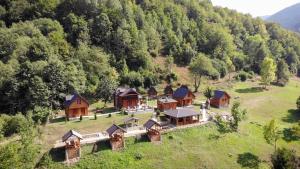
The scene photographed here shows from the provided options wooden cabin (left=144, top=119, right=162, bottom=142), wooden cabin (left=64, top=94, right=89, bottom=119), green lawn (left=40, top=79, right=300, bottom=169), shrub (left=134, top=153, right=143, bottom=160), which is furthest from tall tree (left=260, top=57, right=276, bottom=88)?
shrub (left=134, top=153, right=143, bottom=160)

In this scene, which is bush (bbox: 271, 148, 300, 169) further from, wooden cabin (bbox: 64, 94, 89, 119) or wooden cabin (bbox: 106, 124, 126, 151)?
wooden cabin (bbox: 64, 94, 89, 119)

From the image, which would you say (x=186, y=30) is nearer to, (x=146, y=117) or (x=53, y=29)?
(x=53, y=29)

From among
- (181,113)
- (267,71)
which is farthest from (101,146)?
(267,71)

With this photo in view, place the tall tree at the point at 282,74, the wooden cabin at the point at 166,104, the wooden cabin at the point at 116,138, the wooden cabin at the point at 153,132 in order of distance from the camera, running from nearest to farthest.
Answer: the wooden cabin at the point at 116,138 < the wooden cabin at the point at 153,132 < the wooden cabin at the point at 166,104 < the tall tree at the point at 282,74

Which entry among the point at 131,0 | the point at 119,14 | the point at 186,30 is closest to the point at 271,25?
the point at 186,30

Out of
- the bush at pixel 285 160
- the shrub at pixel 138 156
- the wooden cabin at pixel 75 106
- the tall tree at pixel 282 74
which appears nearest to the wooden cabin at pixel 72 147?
the shrub at pixel 138 156

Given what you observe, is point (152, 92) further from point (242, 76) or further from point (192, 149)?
point (242, 76)

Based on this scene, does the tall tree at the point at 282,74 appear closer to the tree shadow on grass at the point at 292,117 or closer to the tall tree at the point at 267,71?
the tall tree at the point at 267,71
